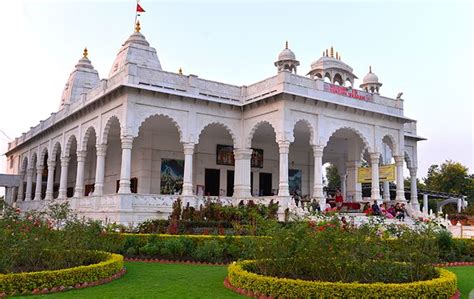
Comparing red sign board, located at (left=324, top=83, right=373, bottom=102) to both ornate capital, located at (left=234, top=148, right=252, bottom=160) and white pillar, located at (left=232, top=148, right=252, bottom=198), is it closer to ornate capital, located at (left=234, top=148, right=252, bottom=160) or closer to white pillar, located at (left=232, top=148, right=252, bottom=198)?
ornate capital, located at (left=234, top=148, right=252, bottom=160)

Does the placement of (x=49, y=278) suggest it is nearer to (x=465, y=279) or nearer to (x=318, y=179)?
(x=465, y=279)

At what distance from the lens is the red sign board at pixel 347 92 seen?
22328mm

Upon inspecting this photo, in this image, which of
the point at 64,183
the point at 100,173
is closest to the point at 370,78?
the point at 100,173

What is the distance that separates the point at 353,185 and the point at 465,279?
1607 centimetres

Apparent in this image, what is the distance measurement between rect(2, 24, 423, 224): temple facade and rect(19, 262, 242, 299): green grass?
337 inches

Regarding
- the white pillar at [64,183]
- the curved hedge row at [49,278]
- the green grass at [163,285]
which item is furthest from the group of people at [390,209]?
the white pillar at [64,183]

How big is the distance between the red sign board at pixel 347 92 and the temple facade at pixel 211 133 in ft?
0.17

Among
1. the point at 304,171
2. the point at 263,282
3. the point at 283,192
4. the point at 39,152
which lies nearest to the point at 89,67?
the point at 39,152

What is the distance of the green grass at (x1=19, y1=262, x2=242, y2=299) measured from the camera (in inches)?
292

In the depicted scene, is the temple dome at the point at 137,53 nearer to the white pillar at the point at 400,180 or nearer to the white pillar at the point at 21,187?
the white pillar at the point at 400,180

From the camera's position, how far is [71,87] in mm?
31672

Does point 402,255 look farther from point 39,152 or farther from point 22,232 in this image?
point 39,152

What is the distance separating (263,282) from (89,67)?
93.9ft

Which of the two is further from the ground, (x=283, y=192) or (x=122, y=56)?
(x=122, y=56)
